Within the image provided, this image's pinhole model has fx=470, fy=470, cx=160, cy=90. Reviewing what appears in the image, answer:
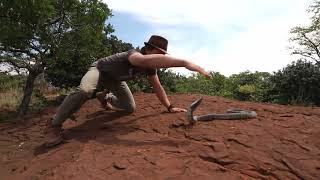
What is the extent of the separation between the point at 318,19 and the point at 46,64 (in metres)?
18.2

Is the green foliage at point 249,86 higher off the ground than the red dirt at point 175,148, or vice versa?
the green foliage at point 249,86

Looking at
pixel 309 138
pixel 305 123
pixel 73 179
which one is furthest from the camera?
pixel 305 123

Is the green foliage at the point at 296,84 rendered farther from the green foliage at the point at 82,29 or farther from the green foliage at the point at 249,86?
the green foliage at the point at 82,29

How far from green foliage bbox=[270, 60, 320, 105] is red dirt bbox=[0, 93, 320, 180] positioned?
6.91 meters

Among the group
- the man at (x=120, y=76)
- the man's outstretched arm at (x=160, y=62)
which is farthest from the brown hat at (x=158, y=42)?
the man's outstretched arm at (x=160, y=62)

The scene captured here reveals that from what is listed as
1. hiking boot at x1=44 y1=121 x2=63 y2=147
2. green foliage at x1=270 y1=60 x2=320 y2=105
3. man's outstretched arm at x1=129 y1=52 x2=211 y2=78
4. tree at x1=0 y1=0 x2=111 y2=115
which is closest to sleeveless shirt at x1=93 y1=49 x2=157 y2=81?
man's outstretched arm at x1=129 y1=52 x2=211 y2=78

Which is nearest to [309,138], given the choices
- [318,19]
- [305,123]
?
[305,123]

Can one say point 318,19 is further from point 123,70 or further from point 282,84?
point 123,70

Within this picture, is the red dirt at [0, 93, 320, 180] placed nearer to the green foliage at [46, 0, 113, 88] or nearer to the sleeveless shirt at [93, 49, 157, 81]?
the sleeveless shirt at [93, 49, 157, 81]

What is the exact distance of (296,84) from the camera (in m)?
13.4

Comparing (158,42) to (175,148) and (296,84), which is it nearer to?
(175,148)

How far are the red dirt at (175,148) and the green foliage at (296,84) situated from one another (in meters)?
6.91

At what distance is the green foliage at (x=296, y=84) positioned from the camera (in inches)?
518

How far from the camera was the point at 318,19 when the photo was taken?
24734 mm
